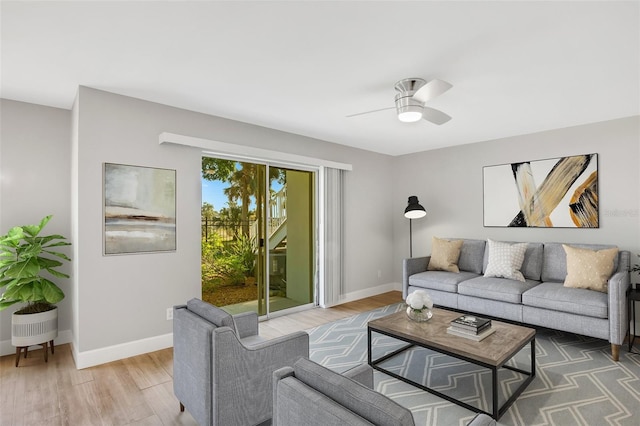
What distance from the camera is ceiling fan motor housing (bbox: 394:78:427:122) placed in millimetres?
2768

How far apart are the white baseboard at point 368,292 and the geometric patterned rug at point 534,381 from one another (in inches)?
60.3

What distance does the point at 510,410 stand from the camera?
232cm

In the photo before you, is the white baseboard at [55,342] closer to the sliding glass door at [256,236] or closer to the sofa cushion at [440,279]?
the sliding glass door at [256,236]

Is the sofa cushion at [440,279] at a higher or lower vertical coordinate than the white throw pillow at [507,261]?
lower

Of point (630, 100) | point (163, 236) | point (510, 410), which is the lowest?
point (510, 410)

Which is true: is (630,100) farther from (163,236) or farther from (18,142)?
(18,142)

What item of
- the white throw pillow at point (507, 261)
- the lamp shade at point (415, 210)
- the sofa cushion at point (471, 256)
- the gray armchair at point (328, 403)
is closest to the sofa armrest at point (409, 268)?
the sofa cushion at point (471, 256)

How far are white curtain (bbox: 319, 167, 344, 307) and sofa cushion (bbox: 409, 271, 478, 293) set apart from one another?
Result: 3.62 feet

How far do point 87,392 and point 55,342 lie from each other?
1333 millimetres

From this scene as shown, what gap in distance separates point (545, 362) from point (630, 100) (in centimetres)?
263

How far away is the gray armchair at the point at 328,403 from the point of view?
1003 mm

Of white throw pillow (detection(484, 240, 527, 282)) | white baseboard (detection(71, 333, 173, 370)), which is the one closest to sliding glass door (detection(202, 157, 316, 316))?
white baseboard (detection(71, 333, 173, 370))

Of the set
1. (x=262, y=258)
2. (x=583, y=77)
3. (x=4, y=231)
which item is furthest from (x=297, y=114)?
(x=4, y=231)

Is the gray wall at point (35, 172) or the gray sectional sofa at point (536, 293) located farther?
the gray wall at point (35, 172)
